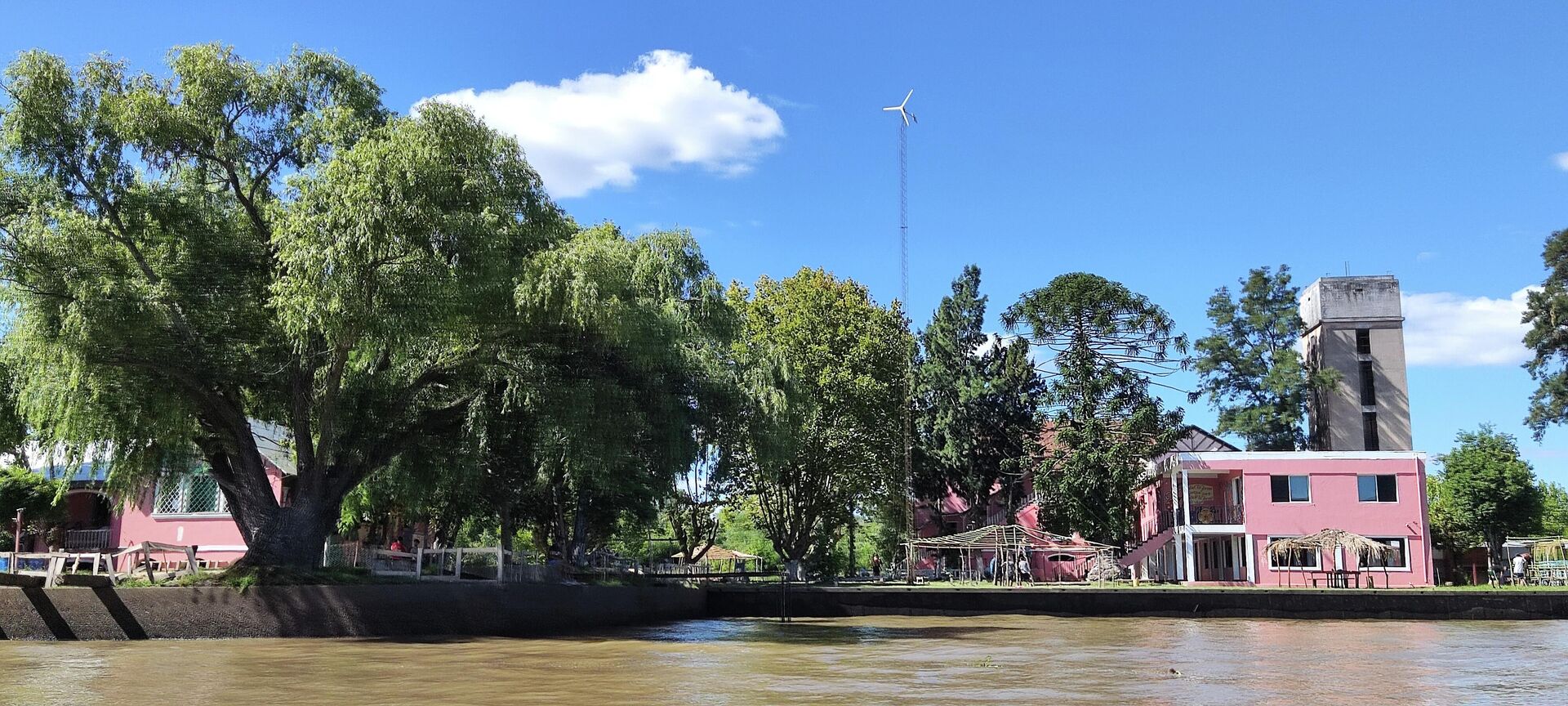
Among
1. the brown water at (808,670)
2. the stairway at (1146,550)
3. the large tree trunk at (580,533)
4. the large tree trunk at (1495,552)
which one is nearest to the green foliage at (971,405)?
the stairway at (1146,550)

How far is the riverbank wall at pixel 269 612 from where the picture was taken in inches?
830

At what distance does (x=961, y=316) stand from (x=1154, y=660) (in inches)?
1770

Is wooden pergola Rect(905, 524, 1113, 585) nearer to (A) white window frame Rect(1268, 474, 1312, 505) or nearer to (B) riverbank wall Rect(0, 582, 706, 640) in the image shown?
(A) white window frame Rect(1268, 474, 1312, 505)

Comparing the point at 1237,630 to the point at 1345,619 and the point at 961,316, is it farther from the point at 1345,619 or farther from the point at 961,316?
the point at 961,316

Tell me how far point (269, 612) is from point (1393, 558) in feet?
136

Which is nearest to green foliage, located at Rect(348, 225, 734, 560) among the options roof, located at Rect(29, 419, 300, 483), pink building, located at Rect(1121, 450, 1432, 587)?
roof, located at Rect(29, 419, 300, 483)

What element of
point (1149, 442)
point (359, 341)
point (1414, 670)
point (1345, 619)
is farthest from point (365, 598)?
point (1149, 442)

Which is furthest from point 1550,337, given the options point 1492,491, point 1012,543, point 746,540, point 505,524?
point 746,540

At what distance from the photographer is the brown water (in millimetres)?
13219

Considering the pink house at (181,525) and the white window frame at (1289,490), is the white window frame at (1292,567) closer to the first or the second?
the white window frame at (1289,490)

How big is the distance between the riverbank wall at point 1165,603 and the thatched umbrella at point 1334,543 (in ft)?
17.0

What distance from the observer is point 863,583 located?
159 feet

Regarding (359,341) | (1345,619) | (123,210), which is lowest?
(1345,619)

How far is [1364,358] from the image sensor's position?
226ft
